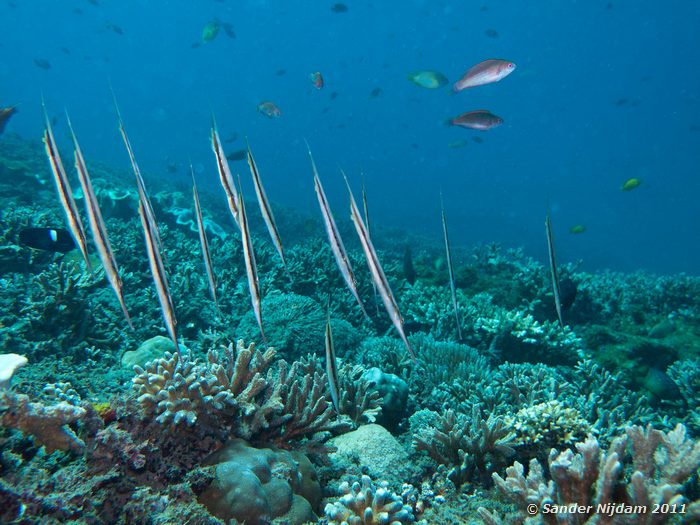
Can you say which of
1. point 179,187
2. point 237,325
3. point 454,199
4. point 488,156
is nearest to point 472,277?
point 237,325

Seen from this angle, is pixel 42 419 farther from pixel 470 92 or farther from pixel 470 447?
pixel 470 92

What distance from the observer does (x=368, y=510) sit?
242 centimetres

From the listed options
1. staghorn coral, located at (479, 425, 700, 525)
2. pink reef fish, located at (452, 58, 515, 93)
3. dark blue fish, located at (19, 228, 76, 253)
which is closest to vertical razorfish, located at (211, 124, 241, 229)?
staghorn coral, located at (479, 425, 700, 525)

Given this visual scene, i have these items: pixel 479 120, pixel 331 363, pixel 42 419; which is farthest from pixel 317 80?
pixel 42 419

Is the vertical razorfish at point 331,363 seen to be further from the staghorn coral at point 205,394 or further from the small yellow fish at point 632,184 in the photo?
the small yellow fish at point 632,184

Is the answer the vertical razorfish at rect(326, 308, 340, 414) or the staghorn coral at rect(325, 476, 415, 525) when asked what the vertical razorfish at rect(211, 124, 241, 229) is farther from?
the staghorn coral at rect(325, 476, 415, 525)

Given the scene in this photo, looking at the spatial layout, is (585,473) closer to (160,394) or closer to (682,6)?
(160,394)

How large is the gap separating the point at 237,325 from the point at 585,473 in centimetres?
551

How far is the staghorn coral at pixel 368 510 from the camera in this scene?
2.49 m

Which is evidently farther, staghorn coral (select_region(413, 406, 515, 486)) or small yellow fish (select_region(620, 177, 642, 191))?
small yellow fish (select_region(620, 177, 642, 191))

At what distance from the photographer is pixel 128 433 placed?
2439mm

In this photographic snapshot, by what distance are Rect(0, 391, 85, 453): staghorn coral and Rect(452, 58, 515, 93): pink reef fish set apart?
7.63 m

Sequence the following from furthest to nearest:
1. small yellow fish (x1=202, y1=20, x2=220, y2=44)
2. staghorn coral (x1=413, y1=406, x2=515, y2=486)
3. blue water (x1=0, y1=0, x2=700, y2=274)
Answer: blue water (x1=0, y1=0, x2=700, y2=274) → small yellow fish (x1=202, y1=20, x2=220, y2=44) → staghorn coral (x1=413, y1=406, x2=515, y2=486)

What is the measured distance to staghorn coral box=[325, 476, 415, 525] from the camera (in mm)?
2490
